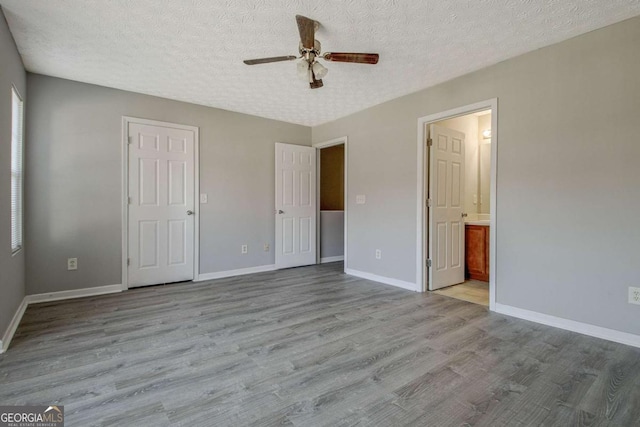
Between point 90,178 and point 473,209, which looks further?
point 473,209

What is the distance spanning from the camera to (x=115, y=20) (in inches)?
91.0

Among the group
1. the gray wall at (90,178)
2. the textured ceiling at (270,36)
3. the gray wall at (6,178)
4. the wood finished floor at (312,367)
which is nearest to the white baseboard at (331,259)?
the gray wall at (90,178)

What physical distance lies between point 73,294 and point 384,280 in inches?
148

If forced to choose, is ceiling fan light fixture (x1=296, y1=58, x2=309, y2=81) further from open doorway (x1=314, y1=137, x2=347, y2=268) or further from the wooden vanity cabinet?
the wooden vanity cabinet

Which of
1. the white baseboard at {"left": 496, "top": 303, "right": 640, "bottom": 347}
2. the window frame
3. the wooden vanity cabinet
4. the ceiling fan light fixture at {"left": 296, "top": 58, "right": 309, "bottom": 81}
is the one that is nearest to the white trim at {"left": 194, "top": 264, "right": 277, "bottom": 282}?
the window frame

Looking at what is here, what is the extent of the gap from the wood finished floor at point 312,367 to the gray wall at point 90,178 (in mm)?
573

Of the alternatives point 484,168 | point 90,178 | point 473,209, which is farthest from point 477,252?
point 90,178

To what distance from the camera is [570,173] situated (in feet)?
8.35

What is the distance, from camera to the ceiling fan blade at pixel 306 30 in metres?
2.23

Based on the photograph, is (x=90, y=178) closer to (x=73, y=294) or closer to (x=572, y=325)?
(x=73, y=294)

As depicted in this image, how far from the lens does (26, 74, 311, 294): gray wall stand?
10.7 ft

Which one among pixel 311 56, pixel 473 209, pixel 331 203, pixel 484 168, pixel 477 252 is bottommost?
pixel 477 252

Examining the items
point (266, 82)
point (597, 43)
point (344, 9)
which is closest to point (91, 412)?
point (344, 9)

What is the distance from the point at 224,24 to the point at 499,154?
108 inches
